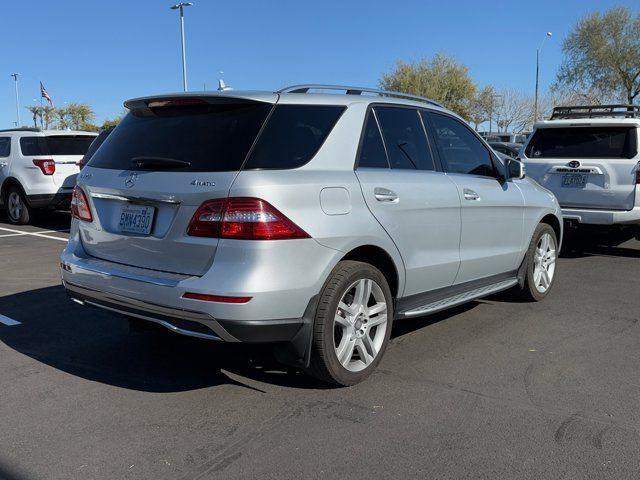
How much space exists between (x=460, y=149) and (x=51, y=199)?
885cm

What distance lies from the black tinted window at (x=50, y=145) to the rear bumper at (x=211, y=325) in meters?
9.11

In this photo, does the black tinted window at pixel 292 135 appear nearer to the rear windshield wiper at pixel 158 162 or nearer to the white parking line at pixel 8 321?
the rear windshield wiper at pixel 158 162

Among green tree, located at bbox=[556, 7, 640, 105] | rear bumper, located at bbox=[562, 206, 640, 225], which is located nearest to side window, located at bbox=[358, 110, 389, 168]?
rear bumper, located at bbox=[562, 206, 640, 225]

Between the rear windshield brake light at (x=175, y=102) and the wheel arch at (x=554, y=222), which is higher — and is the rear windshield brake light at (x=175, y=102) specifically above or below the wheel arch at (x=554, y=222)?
above

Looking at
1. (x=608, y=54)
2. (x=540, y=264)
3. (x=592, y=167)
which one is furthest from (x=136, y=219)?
(x=608, y=54)

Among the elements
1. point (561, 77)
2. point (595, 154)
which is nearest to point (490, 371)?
point (595, 154)

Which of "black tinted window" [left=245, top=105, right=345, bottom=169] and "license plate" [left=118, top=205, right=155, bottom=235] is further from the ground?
"black tinted window" [left=245, top=105, right=345, bottom=169]

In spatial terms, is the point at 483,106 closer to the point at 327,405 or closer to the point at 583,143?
the point at 583,143

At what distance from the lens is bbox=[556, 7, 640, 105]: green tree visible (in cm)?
3919

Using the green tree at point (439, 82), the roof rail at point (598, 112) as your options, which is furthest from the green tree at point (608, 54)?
the roof rail at point (598, 112)

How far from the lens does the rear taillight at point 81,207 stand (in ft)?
13.1

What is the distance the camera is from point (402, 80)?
175ft

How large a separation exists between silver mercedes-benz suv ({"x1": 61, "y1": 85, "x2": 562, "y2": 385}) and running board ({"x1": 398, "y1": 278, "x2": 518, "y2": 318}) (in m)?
0.02

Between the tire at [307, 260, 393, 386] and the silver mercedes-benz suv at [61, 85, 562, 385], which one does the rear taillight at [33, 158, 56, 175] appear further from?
the tire at [307, 260, 393, 386]
